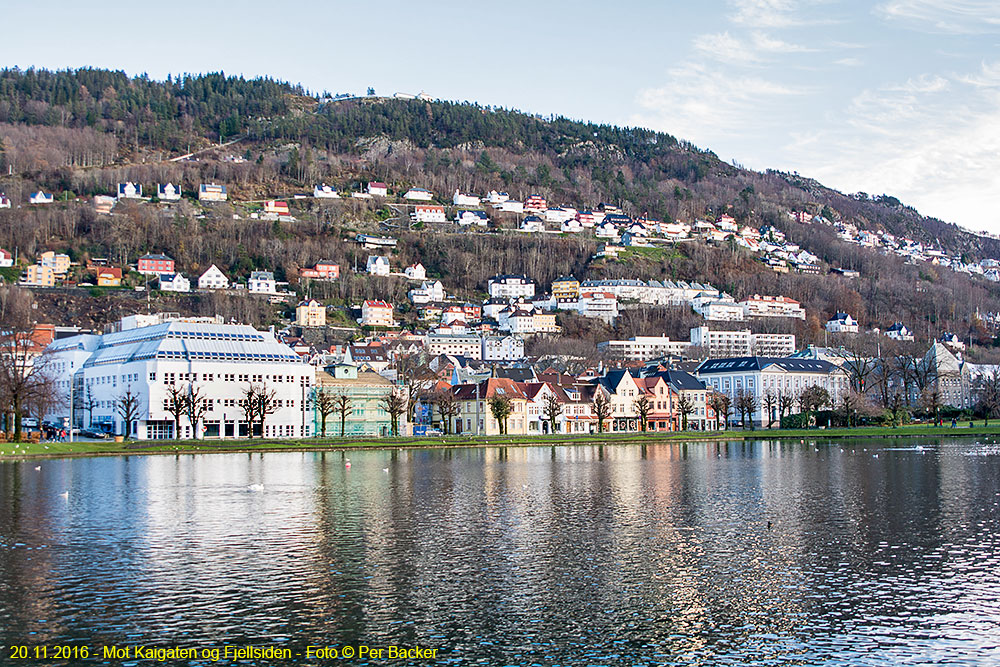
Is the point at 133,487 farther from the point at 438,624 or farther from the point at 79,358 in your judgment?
the point at 79,358

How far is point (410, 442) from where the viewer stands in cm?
7144

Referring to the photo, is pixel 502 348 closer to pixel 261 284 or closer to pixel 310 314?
pixel 310 314

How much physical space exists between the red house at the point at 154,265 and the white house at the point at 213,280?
19.7ft

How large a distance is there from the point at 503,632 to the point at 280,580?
576cm

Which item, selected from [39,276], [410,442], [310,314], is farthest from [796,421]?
[39,276]

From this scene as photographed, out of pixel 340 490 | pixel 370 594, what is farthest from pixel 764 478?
pixel 370 594

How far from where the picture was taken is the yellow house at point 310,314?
590ft

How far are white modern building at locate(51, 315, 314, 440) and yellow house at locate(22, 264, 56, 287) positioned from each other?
96.1 metres

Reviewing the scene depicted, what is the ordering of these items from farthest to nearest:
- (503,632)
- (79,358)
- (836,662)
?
1. (79,358)
2. (503,632)
3. (836,662)

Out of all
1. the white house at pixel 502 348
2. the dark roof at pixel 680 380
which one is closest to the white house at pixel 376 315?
the white house at pixel 502 348

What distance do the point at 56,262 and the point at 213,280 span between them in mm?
28614

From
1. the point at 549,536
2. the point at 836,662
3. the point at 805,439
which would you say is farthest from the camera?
the point at 805,439

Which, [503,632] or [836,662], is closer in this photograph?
[836,662]

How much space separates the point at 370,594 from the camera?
18203mm
